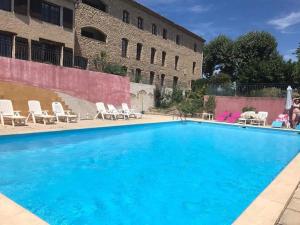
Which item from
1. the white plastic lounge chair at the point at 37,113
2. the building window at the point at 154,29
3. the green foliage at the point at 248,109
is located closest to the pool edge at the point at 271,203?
the white plastic lounge chair at the point at 37,113

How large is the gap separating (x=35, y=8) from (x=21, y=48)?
233 centimetres

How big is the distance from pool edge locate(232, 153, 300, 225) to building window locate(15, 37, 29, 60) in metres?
13.8

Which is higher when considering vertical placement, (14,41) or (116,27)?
(116,27)

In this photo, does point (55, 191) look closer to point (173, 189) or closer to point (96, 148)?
point (173, 189)

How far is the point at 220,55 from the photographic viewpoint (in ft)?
130

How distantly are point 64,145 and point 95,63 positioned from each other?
41.5 feet

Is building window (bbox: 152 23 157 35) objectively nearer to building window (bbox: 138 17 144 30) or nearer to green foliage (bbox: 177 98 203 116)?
building window (bbox: 138 17 144 30)

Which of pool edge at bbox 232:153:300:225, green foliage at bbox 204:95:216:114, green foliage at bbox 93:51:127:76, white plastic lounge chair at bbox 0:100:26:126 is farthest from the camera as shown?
green foliage at bbox 204:95:216:114

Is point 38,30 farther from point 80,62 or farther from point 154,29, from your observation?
point 154,29

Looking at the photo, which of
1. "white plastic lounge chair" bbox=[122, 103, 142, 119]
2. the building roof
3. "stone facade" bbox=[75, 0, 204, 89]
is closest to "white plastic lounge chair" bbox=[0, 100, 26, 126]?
"white plastic lounge chair" bbox=[122, 103, 142, 119]

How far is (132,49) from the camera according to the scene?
81.6ft

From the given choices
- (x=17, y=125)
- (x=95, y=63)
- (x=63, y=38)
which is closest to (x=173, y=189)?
(x=17, y=125)

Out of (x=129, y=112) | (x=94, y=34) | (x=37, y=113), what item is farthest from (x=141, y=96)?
(x=37, y=113)

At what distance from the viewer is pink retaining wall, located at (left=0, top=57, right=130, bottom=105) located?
12039 millimetres
